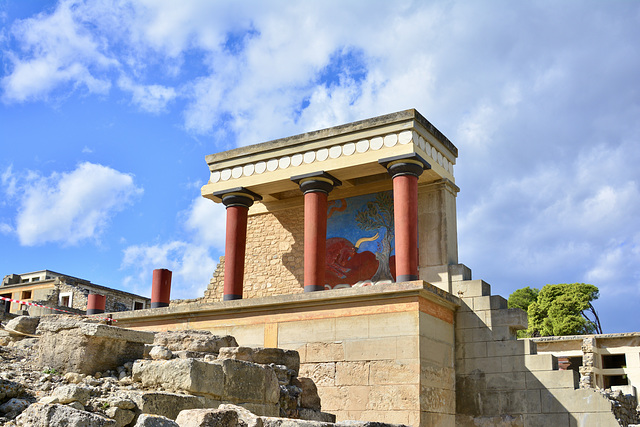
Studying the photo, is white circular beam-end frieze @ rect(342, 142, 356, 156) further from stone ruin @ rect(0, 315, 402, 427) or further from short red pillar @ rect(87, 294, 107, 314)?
short red pillar @ rect(87, 294, 107, 314)

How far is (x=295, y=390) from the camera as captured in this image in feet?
29.8

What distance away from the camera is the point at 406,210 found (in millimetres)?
13008

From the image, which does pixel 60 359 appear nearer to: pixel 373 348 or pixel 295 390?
pixel 295 390

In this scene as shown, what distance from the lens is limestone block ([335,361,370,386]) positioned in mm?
11406

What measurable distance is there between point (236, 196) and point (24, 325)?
6.68 meters

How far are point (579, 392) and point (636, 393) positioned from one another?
12583 mm

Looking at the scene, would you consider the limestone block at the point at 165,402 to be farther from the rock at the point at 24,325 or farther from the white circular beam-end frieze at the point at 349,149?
the white circular beam-end frieze at the point at 349,149

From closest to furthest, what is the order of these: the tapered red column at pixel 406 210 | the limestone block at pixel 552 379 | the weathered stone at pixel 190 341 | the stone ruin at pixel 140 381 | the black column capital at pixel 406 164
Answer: the stone ruin at pixel 140 381
the weathered stone at pixel 190 341
the limestone block at pixel 552 379
the tapered red column at pixel 406 210
the black column capital at pixel 406 164

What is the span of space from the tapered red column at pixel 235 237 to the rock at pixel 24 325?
208 inches

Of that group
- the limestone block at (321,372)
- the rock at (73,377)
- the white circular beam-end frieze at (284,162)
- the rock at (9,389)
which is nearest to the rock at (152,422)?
Answer: the rock at (9,389)

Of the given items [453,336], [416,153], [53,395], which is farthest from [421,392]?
[53,395]

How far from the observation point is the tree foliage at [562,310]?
3672 cm

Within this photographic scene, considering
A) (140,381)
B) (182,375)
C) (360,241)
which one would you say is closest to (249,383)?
(182,375)

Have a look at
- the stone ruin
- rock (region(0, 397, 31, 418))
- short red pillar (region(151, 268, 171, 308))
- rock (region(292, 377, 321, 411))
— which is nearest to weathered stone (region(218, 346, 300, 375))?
the stone ruin
